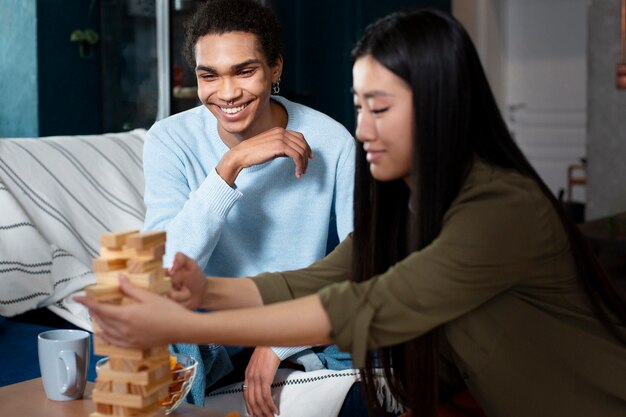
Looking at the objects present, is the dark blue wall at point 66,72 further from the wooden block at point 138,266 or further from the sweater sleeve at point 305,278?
the wooden block at point 138,266

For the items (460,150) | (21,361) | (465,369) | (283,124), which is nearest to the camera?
(460,150)

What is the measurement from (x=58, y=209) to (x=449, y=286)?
55.3 inches

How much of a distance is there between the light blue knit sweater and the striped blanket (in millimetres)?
384

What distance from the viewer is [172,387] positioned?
1.34 meters

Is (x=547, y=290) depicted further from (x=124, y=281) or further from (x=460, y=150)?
(x=124, y=281)

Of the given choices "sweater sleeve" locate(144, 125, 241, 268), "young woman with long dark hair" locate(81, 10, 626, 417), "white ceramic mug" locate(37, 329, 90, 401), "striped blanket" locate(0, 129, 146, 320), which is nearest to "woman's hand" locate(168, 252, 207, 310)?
"young woman with long dark hair" locate(81, 10, 626, 417)

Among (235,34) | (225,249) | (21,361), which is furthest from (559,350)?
Answer: (21,361)

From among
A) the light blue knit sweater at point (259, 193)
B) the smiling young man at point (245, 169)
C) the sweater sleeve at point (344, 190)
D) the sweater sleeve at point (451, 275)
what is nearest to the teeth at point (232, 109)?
the smiling young man at point (245, 169)

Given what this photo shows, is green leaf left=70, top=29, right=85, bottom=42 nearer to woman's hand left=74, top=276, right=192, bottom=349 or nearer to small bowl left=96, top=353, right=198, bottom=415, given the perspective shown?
small bowl left=96, top=353, right=198, bottom=415

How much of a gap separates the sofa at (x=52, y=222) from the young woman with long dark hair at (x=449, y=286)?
2.87 ft

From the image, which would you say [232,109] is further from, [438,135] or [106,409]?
[106,409]

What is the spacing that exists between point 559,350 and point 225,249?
2.72 feet

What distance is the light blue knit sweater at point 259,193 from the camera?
6.22 ft

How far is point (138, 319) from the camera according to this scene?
3.35 feet
